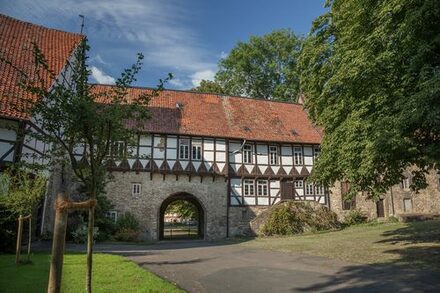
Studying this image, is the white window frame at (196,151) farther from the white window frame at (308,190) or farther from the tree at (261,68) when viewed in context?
the tree at (261,68)

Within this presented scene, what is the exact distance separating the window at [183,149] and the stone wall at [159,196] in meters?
1.35

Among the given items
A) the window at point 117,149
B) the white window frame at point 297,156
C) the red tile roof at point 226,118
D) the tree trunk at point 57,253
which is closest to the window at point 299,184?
the white window frame at point 297,156

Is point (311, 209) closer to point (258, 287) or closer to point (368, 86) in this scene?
point (368, 86)

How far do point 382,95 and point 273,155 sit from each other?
16.8m

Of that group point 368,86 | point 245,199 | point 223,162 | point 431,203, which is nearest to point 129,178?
point 223,162

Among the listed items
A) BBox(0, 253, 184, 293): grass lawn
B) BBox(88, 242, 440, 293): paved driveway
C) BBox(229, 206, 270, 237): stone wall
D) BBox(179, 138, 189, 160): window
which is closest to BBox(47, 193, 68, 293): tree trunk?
BBox(0, 253, 184, 293): grass lawn

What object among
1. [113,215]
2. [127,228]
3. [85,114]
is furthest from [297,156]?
[85,114]

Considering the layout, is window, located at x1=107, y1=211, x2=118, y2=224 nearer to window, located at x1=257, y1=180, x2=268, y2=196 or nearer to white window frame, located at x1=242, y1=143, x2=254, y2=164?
white window frame, located at x1=242, y1=143, x2=254, y2=164

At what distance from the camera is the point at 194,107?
99.3 feet

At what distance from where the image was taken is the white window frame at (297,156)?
1178 inches

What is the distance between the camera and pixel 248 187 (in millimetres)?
28453

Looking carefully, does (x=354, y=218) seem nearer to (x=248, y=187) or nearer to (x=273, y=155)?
(x=273, y=155)

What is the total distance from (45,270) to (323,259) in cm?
873

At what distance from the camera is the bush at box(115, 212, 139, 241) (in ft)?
77.4
